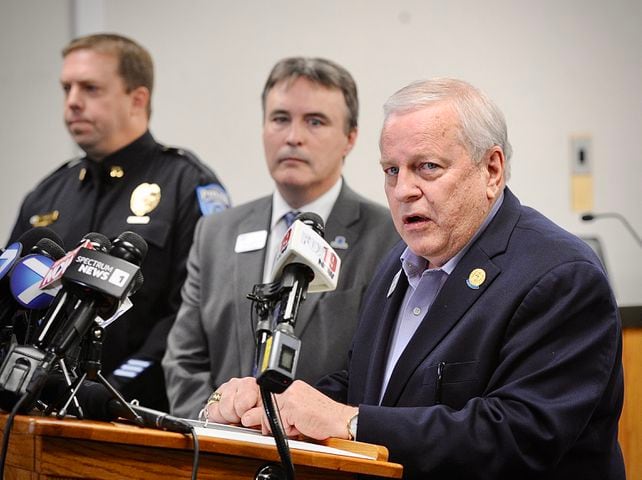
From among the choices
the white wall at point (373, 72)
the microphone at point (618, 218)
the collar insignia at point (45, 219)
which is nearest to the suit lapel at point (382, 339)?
the collar insignia at point (45, 219)

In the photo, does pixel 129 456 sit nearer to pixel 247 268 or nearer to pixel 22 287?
pixel 22 287

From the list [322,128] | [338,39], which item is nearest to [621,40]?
[338,39]

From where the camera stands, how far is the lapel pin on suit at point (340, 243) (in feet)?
10.8

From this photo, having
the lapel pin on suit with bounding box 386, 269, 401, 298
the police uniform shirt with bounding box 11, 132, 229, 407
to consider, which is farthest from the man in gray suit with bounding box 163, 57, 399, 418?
the lapel pin on suit with bounding box 386, 269, 401, 298

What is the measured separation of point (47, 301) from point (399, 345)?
2.86ft

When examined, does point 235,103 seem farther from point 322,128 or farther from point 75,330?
point 75,330

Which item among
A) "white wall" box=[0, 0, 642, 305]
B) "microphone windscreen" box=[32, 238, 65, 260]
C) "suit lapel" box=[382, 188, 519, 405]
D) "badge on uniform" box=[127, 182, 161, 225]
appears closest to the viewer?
"microphone windscreen" box=[32, 238, 65, 260]

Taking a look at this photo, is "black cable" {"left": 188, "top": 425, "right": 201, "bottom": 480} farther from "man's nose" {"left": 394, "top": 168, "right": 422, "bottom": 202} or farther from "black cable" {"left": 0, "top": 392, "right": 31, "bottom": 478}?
"man's nose" {"left": 394, "top": 168, "right": 422, "bottom": 202}

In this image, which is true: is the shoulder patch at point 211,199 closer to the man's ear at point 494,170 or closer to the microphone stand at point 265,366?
the man's ear at point 494,170

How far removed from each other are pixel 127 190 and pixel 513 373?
2342 mm

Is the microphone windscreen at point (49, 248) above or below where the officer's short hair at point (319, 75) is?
below

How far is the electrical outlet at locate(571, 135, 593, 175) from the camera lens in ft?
18.4

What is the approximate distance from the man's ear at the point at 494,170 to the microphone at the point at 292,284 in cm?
66

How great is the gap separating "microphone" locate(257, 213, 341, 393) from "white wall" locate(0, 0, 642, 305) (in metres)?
3.92
